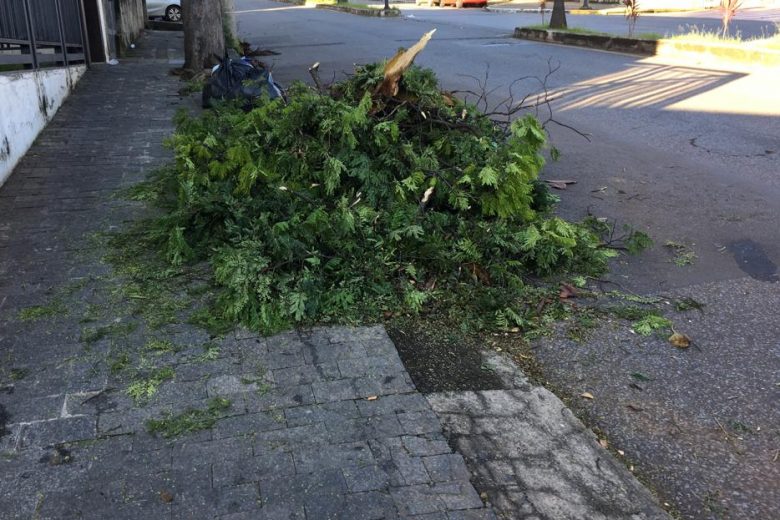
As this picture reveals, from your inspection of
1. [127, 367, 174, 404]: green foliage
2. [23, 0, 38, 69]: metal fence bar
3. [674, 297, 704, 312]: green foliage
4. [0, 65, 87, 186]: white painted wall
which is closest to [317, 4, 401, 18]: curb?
[0, 65, 87, 186]: white painted wall

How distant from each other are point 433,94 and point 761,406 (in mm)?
3213

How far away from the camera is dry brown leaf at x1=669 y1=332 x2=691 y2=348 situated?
142 inches

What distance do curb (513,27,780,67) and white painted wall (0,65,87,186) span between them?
39.2ft

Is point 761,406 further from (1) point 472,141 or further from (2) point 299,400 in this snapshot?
(1) point 472,141

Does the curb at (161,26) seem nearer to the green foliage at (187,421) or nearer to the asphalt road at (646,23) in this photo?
the asphalt road at (646,23)

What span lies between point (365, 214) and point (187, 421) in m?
1.82

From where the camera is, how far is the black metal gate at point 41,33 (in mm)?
7543

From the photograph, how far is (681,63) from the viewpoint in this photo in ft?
44.9

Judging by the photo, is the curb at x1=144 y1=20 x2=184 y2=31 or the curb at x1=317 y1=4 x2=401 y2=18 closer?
the curb at x1=144 y1=20 x2=184 y2=31

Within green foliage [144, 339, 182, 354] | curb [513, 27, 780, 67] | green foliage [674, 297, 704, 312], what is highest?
curb [513, 27, 780, 67]

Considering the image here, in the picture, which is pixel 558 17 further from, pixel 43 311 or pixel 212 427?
pixel 212 427

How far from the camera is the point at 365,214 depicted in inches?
168

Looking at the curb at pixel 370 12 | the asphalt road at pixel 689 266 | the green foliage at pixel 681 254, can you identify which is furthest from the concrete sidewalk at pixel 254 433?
the curb at pixel 370 12

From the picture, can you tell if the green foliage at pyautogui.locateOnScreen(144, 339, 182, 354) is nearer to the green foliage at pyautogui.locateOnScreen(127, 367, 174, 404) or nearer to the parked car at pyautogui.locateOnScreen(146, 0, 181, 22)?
the green foliage at pyautogui.locateOnScreen(127, 367, 174, 404)
